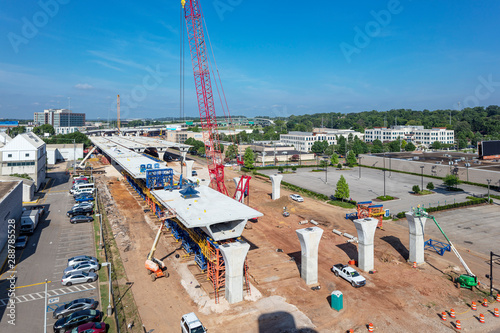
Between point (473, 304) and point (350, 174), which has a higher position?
point (350, 174)

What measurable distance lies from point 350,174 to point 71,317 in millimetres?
70604

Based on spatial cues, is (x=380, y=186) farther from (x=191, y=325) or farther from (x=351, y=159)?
(x=191, y=325)

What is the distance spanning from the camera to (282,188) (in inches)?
2488

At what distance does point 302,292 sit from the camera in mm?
23594

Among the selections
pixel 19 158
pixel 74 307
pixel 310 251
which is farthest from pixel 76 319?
pixel 19 158

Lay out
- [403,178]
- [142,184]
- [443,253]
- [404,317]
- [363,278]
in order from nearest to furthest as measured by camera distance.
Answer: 1. [404,317]
2. [363,278]
3. [443,253]
4. [142,184]
5. [403,178]

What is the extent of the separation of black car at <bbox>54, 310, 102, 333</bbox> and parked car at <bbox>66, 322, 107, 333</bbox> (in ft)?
2.45

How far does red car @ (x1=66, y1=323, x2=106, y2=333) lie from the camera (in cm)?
1780

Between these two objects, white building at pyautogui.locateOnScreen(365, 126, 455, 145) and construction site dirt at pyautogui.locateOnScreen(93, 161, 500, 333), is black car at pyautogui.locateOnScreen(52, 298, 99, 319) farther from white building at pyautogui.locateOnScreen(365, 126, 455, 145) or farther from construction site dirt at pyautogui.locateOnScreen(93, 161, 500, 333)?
white building at pyautogui.locateOnScreen(365, 126, 455, 145)

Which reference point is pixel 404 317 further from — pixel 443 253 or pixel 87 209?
pixel 87 209

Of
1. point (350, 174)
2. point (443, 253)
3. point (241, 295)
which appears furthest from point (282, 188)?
point (241, 295)

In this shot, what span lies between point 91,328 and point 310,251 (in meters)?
15.5

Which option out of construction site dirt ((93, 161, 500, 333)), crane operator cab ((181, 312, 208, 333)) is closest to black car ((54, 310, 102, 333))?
construction site dirt ((93, 161, 500, 333))

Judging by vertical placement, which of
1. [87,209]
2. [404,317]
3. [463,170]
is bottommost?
[404,317]
